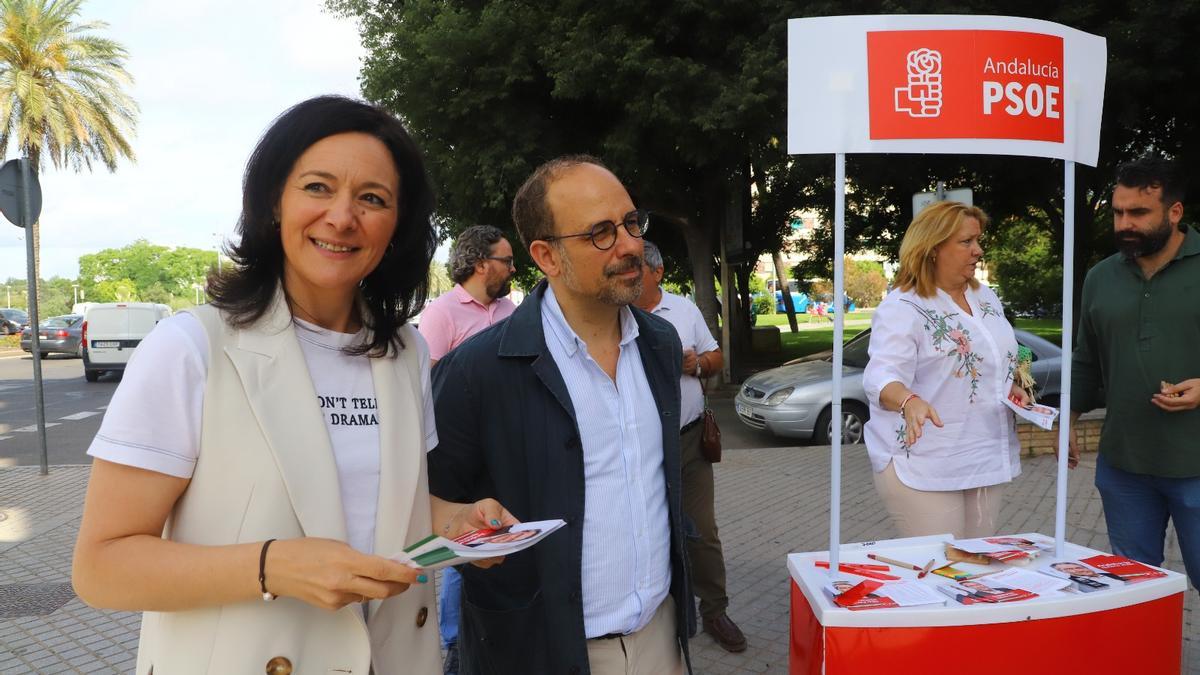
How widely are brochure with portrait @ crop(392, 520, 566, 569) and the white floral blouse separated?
5.87ft

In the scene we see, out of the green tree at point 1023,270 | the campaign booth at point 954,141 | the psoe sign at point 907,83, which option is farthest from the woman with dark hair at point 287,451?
the green tree at point 1023,270

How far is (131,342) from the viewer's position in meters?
19.4

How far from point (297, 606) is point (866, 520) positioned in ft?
19.2

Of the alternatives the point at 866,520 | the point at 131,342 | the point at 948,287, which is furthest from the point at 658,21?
the point at 131,342

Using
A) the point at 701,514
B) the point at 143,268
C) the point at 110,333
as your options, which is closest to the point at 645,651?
the point at 701,514

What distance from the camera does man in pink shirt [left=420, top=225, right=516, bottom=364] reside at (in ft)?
14.7

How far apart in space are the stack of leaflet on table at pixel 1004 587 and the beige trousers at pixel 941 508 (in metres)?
0.45

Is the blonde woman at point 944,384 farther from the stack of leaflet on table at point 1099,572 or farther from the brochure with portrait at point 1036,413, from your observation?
the stack of leaflet on table at point 1099,572

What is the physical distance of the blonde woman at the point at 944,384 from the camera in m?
3.03

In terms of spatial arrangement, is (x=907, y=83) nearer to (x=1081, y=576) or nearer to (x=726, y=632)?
(x=1081, y=576)

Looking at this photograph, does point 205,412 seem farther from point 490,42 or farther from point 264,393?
point 490,42

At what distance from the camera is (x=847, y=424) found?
957cm

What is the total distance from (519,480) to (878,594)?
3.82 ft

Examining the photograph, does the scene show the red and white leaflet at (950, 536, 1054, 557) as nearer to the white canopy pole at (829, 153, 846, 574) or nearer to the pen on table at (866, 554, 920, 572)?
the pen on table at (866, 554, 920, 572)
